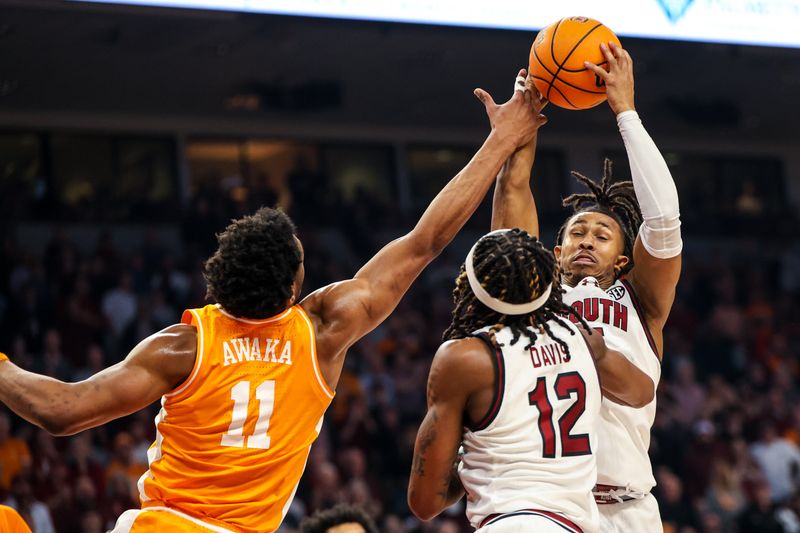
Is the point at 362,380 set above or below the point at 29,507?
above

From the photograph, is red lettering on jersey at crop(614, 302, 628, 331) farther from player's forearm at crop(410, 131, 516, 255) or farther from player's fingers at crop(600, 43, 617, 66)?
player's fingers at crop(600, 43, 617, 66)

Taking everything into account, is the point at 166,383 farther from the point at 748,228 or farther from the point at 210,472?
the point at 748,228

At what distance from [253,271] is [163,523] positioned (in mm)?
816

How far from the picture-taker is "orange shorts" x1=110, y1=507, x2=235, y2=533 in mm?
3256

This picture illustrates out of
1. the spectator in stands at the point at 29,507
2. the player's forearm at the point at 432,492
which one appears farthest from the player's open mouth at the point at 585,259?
the spectator in stands at the point at 29,507

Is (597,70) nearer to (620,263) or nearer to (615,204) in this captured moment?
(615,204)

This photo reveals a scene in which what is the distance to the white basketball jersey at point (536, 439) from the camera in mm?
3254

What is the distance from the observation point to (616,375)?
3516mm

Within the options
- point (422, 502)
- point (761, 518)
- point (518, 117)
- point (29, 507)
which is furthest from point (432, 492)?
point (761, 518)

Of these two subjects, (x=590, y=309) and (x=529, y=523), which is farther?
(x=590, y=309)

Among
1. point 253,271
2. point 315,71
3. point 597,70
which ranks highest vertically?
point 315,71

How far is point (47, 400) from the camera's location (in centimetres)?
318

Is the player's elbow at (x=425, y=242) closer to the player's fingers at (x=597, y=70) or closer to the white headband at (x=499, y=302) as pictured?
the white headband at (x=499, y=302)

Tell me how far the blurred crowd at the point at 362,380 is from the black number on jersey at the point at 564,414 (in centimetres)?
560
